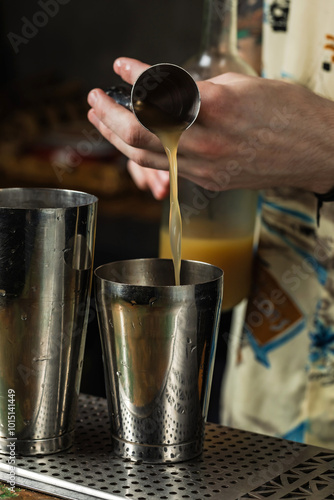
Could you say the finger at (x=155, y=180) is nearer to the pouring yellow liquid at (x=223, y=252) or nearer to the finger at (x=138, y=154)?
the pouring yellow liquid at (x=223, y=252)

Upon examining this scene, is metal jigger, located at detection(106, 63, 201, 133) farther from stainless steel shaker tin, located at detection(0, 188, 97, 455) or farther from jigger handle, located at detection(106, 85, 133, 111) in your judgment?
stainless steel shaker tin, located at detection(0, 188, 97, 455)

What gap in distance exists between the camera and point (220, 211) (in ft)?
3.59

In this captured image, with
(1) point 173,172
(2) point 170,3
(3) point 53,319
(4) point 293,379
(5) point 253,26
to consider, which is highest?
(2) point 170,3

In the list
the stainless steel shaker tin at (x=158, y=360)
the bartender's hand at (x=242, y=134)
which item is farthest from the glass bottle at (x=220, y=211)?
the stainless steel shaker tin at (x=158, y=360)

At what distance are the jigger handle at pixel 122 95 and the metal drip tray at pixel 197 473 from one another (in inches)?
14.3

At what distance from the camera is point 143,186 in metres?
1.17

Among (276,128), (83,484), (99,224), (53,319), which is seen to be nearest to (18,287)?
(53,319)

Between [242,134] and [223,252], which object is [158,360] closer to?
[242,134]

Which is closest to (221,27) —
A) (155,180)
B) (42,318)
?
(155,180)

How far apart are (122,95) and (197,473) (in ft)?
1.36

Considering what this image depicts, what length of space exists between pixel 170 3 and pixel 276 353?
141 centimetres

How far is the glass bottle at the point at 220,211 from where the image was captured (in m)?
1.05

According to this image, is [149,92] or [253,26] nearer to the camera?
[149,92]

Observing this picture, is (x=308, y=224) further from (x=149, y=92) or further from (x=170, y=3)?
(x=170, y=3)
